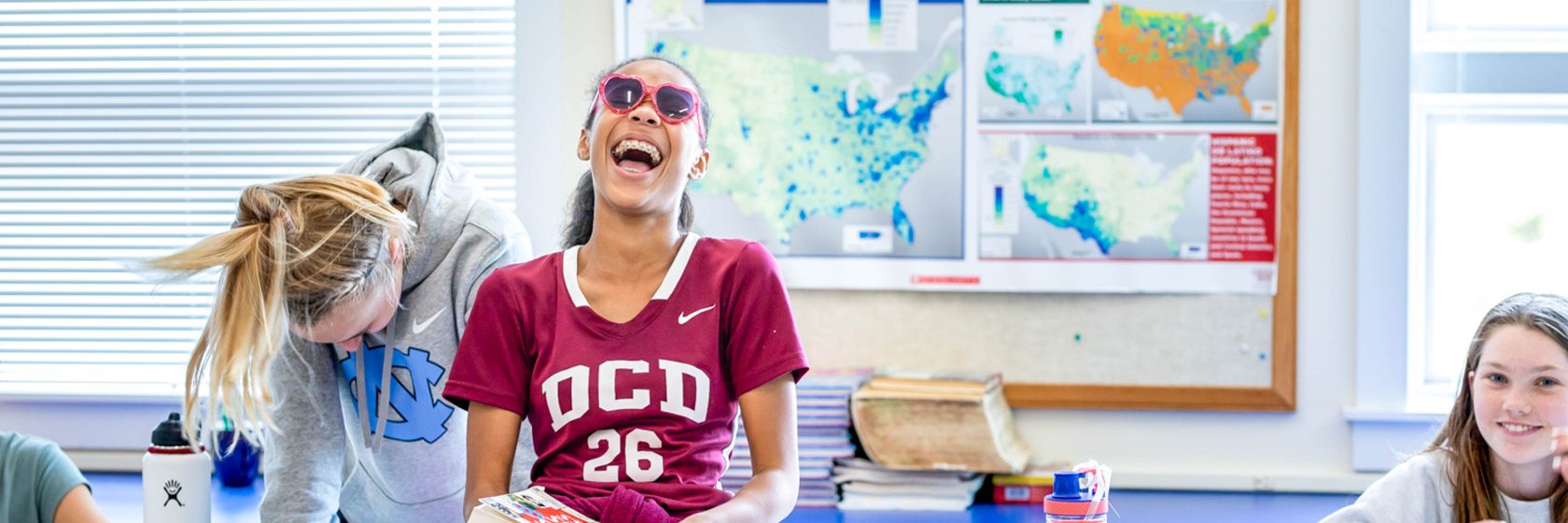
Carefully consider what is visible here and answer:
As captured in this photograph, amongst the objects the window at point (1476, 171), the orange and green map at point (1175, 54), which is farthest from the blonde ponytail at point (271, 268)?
the window at point (1476, 171)

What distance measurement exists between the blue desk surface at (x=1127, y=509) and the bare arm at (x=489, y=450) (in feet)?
3.57

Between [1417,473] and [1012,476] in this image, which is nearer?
[1417,473]

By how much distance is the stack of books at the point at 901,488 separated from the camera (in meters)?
2.46

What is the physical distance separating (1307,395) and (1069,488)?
1.52 metres

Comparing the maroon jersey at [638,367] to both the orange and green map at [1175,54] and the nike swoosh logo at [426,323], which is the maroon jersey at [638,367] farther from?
the orange and green map at [1175,54]

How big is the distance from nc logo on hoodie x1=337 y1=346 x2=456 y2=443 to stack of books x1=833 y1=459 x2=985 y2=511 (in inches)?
39.7

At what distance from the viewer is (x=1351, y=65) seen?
2.55 meters

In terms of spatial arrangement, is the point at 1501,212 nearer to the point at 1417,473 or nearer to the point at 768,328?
the point at 1417,473

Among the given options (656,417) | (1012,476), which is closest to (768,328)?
(656,417)

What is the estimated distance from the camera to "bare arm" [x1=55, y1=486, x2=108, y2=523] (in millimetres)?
1577

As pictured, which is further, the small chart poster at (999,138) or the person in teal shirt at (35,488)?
the small chart poster at (999,138)

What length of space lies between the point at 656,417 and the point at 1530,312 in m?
1.03

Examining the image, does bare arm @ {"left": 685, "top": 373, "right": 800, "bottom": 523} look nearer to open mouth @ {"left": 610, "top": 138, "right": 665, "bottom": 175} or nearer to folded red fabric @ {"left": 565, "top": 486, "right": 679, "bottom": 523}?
folded red fabric @ {"left": 565, "top": 486, "right": 679, "bottom": 523}

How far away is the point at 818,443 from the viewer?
8.23 feet
